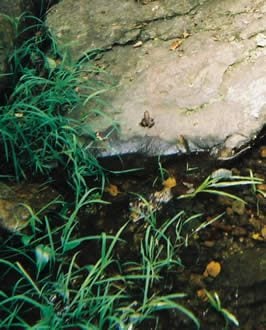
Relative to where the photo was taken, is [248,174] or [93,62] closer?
[248,174]

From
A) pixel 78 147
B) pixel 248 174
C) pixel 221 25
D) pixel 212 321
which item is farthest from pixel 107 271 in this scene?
pixel 221 25

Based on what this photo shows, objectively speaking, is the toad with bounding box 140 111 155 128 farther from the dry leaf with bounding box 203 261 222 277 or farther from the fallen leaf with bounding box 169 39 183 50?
the dry leaf with bounding box 203 261 222 277

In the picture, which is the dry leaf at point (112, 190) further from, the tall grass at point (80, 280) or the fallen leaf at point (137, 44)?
the fallen leaf at point (137, 44)

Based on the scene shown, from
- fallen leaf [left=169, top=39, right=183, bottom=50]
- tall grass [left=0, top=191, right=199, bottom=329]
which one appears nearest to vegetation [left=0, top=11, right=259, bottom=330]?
tall grass [left=0, top=191, right=199, bottom=329]

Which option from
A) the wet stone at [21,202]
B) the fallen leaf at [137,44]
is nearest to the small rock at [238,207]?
the wet stone at [21,202]

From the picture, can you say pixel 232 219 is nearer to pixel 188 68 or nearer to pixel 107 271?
pixel 107 271

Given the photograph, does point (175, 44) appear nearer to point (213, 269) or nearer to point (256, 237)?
point (256, 237)

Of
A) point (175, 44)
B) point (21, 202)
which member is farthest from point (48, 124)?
point (175, 44)
